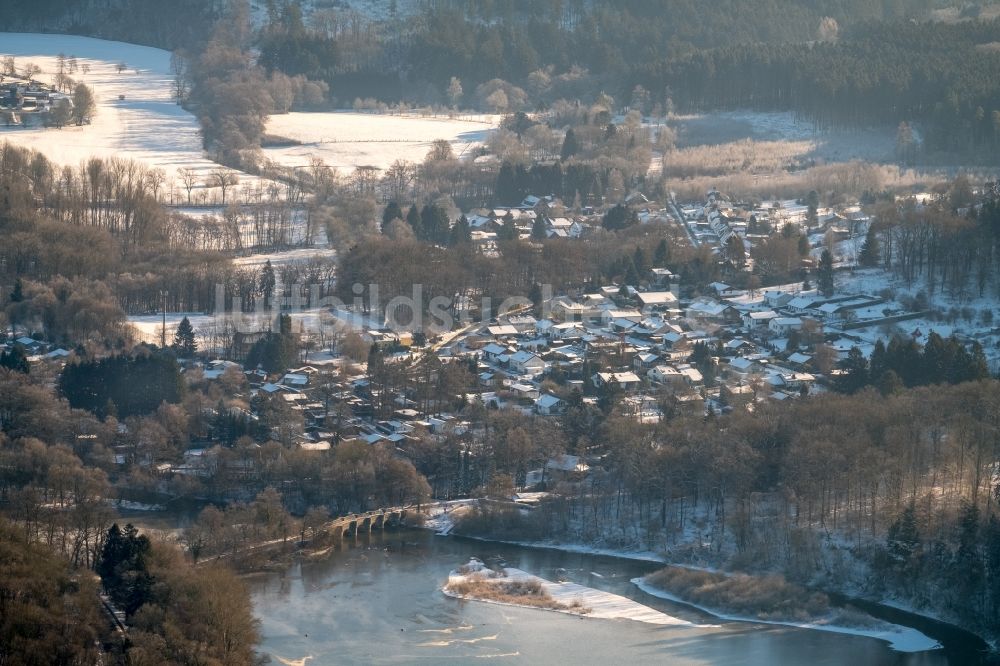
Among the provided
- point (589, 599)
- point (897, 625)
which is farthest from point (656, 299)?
point (897, 625)

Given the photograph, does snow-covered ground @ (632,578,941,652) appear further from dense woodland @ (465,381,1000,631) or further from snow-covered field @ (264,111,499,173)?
snow-covered field @ (264,111,499,173)

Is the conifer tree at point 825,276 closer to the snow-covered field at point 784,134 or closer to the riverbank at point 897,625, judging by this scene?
the riverbank at point 897,625

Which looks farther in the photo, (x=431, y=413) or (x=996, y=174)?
(x=996, y=174)

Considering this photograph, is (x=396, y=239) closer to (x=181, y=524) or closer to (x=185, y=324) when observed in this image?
(x=185, y=324)

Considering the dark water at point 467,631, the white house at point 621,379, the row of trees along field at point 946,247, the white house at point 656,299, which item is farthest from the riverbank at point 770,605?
the row of trees along field at point 946,247

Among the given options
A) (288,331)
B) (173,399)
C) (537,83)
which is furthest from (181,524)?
(537,83)

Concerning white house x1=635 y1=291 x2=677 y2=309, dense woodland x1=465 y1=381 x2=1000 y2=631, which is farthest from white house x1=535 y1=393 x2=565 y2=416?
white house x1=635 y1=291 x2=677 y2=309
